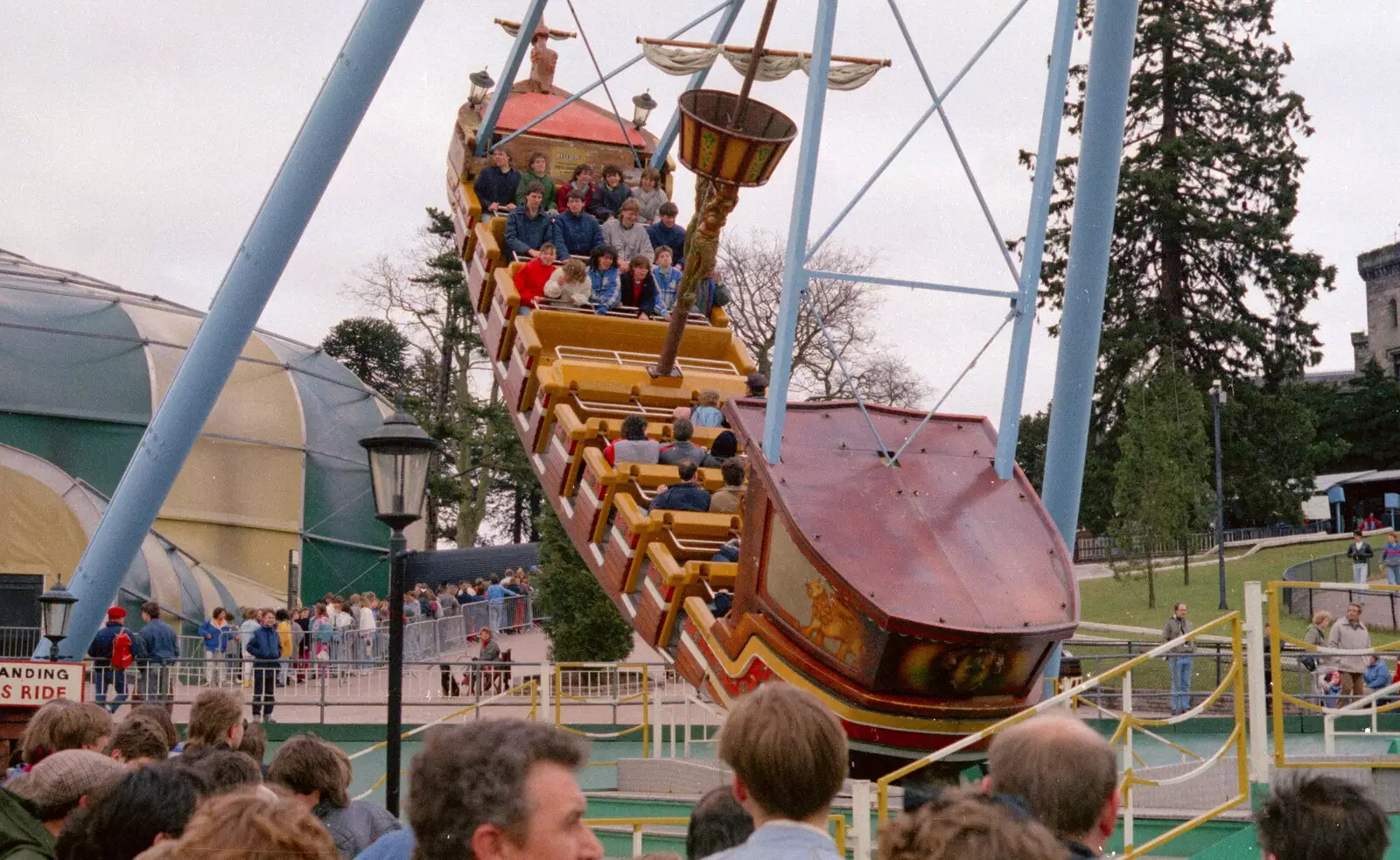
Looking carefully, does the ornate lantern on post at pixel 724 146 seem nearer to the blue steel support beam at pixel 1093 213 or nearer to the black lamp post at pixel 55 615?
the blue steel support beam at pixel 1093 213

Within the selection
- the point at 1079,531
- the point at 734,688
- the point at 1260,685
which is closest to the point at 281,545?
the point at 1079,531

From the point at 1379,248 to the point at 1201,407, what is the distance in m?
48.9

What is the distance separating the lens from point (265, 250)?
6.88 m

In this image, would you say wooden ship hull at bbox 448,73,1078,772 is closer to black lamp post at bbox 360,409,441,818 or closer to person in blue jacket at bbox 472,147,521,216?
black lamp post at bbox 360,409,441,818

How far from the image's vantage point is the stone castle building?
70.3 m

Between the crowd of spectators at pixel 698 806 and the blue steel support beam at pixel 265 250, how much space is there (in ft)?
10.6

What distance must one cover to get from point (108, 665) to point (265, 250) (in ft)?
35.5

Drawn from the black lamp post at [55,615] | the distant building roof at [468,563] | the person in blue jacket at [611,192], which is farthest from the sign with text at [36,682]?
the distant building roof at [468,563]

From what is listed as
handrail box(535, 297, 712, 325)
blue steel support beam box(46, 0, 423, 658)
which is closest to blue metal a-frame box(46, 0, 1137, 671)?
blue steel support beam box(46, 0, 423, 658)

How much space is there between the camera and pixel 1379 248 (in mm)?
73438

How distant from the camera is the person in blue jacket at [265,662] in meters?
16.6

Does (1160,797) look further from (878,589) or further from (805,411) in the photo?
(805,411)

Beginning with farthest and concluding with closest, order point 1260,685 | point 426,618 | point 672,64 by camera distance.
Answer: point 426,618
point 672,64
point 1260,685

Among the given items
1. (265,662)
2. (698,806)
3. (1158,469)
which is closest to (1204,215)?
(1158,469)
